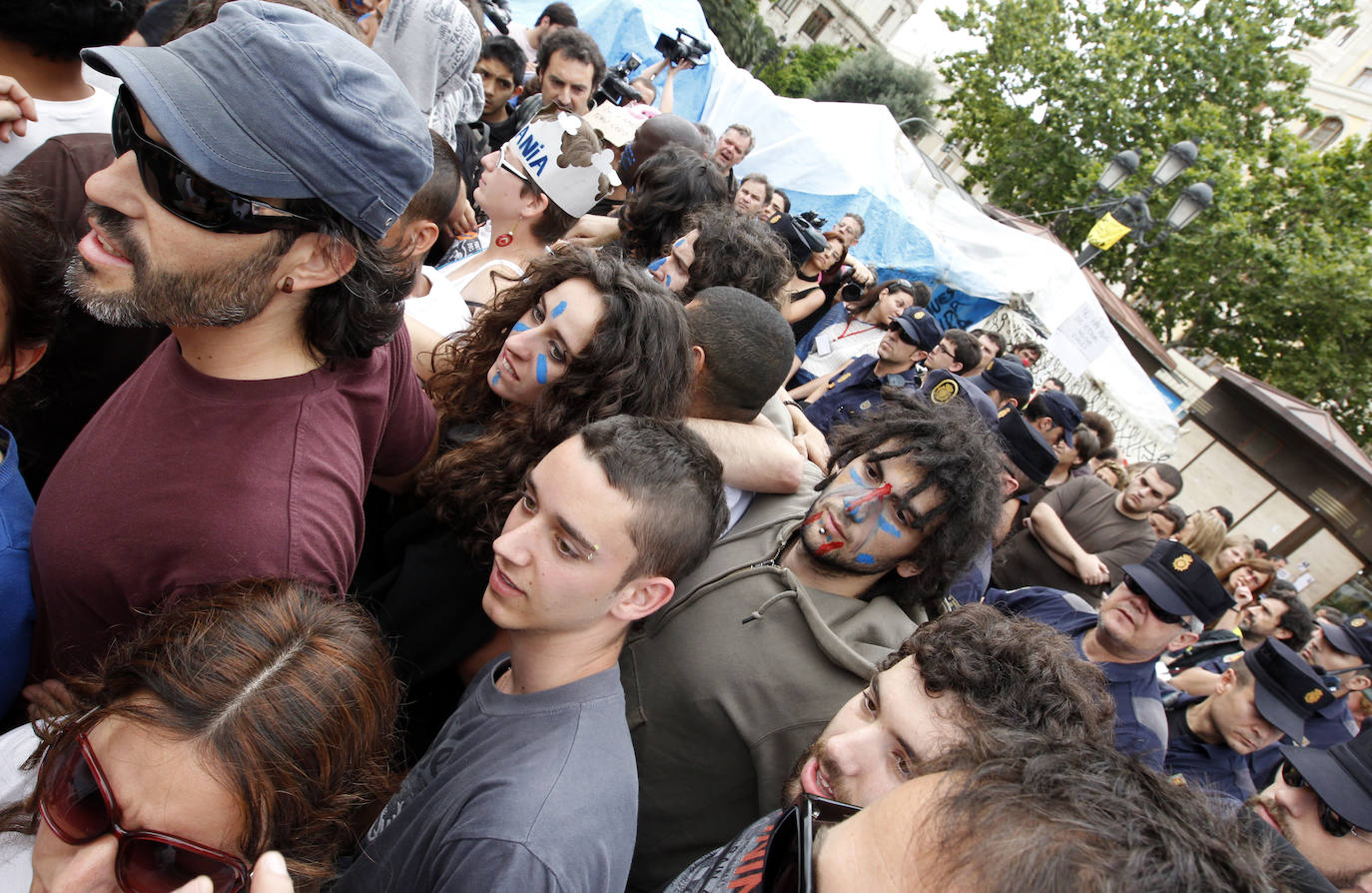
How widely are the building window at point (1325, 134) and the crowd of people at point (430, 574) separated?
133 feet

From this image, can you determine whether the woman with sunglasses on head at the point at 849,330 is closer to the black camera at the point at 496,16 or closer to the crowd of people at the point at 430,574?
the crowd of people at the point at 430,574

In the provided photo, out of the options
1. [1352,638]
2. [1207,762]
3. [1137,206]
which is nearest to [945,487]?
[1207,762]

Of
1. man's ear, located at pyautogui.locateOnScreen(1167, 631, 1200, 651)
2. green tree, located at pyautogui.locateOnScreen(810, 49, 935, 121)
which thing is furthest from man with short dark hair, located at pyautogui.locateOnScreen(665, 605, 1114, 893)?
green tree, located at pyautogui.locateOnScreen(810, 49, 935, 121)

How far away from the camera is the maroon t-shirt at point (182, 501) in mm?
1319

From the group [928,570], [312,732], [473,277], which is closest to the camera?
[312,732]

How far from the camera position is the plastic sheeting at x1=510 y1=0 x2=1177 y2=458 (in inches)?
355

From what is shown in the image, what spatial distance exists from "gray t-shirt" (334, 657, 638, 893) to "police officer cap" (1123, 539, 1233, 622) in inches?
120

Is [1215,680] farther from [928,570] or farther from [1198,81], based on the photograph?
[1198,81]

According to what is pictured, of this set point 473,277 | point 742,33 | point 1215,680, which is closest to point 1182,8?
point 742,33

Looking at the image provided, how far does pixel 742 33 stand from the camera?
2717cm

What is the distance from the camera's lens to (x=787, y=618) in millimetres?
2008

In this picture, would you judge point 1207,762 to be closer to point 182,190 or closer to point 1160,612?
point 1160,612

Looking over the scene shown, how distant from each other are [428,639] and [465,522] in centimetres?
37

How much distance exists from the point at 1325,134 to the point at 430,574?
143ft
